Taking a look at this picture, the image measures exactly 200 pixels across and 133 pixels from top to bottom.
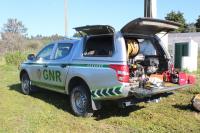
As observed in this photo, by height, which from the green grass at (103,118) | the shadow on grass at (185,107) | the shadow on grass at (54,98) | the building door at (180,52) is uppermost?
the building door at (180,52)

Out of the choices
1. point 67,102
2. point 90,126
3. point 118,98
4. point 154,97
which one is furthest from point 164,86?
point 67,102

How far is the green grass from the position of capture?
23.4 ft

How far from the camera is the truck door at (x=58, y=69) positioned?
876cm

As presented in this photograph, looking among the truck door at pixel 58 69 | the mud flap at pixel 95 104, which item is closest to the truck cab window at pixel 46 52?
the truck door at pixel 58 69

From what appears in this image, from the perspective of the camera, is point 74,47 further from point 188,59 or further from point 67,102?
point 188,59

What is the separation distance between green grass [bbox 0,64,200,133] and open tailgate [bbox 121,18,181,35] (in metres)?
1.86

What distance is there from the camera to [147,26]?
25.1ft

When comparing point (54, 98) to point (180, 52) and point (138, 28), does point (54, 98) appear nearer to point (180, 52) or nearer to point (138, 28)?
point (138, 28)

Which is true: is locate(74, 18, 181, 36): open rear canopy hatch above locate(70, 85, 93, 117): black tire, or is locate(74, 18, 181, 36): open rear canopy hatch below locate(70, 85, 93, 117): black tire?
above

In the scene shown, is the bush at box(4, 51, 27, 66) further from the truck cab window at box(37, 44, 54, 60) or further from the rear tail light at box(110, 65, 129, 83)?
the rear tail light at box(110, 65, 129, 83)

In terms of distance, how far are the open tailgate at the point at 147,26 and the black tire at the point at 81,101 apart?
165 centimetres

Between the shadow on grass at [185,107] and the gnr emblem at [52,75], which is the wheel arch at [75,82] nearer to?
the gnr emblem at [52,75]

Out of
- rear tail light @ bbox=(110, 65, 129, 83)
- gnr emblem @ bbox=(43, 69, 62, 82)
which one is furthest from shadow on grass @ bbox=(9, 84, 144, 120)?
rear tail light @ bbox=(110, 65, 129, 83)

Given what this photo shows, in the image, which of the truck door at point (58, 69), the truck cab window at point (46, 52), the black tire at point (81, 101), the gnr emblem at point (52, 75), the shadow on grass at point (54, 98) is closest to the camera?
the black tire at point (81, 101)
